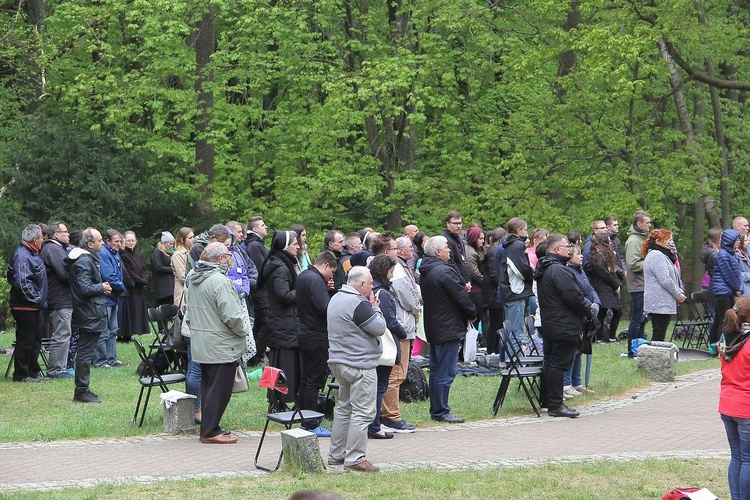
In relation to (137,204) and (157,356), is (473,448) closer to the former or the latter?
(157,356)

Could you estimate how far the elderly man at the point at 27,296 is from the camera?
46.9 ft

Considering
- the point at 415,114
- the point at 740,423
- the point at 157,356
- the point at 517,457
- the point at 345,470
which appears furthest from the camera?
the point at 415,114

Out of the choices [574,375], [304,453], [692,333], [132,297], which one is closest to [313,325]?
[304,453]

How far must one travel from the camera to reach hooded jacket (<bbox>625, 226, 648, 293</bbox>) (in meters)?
17.4

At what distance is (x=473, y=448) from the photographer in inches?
417

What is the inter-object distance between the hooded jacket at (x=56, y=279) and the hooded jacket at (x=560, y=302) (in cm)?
652

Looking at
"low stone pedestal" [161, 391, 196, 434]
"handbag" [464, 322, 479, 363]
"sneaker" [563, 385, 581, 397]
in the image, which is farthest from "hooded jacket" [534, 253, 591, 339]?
"low stone pedestal" [161, 391, 196, 434]

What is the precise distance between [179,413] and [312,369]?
1503 millimetres

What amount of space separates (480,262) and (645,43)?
830cm

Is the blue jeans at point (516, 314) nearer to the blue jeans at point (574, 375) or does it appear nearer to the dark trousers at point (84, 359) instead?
the blue jeans at point (574, 375)

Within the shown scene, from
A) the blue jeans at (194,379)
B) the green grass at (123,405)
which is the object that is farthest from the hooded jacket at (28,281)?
the blue jeans at (194,379)

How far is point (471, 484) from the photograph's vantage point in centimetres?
888

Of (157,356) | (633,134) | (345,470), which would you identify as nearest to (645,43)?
(633,134)

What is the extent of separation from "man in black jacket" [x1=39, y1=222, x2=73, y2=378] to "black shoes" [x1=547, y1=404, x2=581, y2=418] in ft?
21.6
